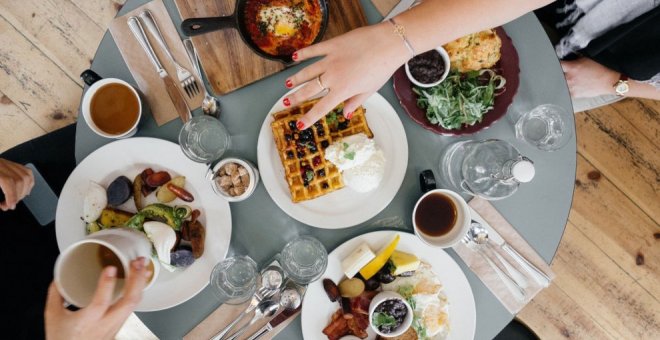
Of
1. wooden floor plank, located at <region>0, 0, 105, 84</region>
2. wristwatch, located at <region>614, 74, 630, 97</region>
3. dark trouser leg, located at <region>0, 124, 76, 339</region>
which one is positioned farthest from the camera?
wooden floor plank, located at <region>0, 0, 105, 84</region>

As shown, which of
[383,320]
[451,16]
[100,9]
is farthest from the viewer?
[100,9]

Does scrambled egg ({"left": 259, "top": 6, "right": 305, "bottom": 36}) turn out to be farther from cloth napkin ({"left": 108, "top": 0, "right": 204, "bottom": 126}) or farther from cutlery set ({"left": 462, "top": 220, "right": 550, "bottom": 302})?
cutlery set ({"left": 462, "top": 220, "right": 550, "bottom": 302})

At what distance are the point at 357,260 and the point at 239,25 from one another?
0.99 metres

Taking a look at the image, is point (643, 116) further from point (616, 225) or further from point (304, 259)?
point (304, 259)

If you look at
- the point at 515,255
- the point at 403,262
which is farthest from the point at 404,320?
the point at 515,255

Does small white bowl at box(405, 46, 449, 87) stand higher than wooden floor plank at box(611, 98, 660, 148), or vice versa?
small white bowl at box(405, 46, 449, 87)

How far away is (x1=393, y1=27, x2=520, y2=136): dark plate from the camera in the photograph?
1.67 m

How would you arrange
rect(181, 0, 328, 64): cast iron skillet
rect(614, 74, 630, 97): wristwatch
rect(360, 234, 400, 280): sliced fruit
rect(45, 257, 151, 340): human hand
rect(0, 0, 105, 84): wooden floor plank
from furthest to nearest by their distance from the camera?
rect(0, 0, 105, 84): wooden floor plank < rect(614, 74, 630, 97): wristwatch < rect(360, 234, 400, 280): sliced fruit < rect(181, 0, 328, 64): cast iron skillet < rect(45, 257, 151, 340): human hand

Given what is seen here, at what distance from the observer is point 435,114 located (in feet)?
5.46

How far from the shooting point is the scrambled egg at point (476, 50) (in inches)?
63.9

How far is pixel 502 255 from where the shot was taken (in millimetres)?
1721

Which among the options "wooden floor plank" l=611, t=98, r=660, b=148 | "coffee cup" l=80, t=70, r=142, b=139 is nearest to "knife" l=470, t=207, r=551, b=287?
"coffee cup" l=80, t=70, r=142, b=139

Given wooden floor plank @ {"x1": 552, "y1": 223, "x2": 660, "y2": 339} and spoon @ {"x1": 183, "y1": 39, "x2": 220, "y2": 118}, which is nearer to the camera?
spoon @ {"x1": 183, "y1": 39, "x2": 220, "y2": 118}

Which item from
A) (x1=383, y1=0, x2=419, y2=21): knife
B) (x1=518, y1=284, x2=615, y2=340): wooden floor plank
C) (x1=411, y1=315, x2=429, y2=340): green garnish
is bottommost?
(x1=518, y1=284, x2=615, y2=340): wooden floor plank
